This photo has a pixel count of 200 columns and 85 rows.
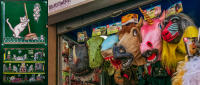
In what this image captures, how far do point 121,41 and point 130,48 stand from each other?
0.59 feet

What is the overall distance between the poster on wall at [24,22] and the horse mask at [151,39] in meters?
1.62

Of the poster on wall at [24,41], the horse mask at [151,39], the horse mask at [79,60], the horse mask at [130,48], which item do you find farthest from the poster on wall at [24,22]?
the horse mask at [79,60]

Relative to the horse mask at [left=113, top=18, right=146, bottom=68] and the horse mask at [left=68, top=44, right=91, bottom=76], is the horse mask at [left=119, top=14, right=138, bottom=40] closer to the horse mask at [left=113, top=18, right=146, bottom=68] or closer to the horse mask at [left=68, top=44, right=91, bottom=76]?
the horse mask at [left=113, top=18, right=146, bottom=68]

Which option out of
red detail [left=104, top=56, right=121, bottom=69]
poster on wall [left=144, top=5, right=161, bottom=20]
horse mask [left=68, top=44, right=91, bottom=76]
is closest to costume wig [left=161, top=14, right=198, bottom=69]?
poster on wall [left=144, top=5, right=161, bottom=20]

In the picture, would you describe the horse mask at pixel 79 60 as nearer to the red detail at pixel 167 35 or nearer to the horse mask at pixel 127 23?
the horse mask at pixel 127 23

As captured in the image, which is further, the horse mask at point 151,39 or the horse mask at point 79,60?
the horse mask at point 79,60

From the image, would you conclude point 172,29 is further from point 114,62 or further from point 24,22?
point 24,22

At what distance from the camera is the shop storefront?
3.02 meters

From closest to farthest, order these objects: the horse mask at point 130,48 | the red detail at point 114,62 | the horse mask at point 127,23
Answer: the horse mask at point 130,48 < the horse mask at point 127,23 < the red detail at point 114,62

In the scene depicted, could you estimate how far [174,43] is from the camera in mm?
3053

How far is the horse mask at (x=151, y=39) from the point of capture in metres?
3.29

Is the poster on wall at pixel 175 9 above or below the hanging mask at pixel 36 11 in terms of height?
above

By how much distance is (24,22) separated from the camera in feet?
6.63

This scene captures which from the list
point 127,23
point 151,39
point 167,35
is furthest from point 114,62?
point 167,35
